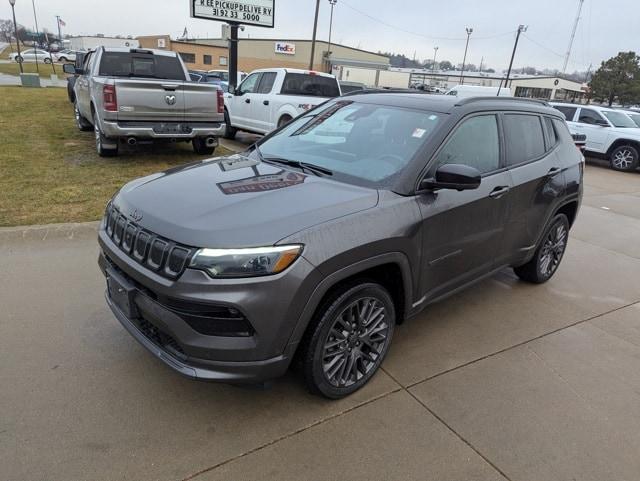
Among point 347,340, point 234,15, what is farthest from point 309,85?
point 347,340

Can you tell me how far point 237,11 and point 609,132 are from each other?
11532 mm

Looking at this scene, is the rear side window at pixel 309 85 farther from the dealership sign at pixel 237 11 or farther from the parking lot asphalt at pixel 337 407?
the parking lot asphalt at pixel 337 407

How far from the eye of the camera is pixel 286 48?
5875 cm

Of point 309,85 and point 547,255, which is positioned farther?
point 309,85

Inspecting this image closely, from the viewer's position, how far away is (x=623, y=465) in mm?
2488

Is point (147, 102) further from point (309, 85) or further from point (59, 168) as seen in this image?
point (309, 85)

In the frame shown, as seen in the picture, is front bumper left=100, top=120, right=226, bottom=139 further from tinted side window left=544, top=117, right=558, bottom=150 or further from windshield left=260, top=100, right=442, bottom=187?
tinted side window left=544, top=117, right=558, bottom=150

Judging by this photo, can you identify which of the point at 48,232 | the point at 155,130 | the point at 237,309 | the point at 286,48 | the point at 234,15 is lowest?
the point at 48,232

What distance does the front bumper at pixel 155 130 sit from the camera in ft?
24.6

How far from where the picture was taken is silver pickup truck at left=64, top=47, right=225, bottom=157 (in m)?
7.40

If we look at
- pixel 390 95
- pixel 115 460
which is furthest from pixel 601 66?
pixel 115 460

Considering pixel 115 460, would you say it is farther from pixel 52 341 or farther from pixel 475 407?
pixel 475 407

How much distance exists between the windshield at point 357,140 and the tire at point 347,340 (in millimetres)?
734

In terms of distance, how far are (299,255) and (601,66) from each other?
158 ft
